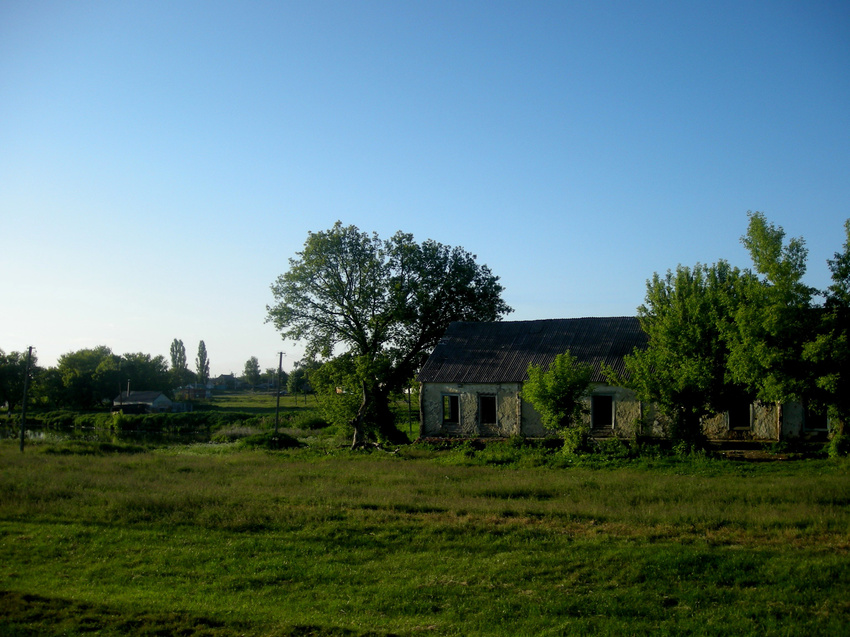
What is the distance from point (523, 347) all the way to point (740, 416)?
9.79 meters

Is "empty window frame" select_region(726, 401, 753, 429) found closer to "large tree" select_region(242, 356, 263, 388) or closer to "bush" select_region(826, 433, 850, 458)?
"bush" select_region(826, 433, 850, 458)

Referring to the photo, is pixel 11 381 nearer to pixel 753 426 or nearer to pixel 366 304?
pixel 366 304

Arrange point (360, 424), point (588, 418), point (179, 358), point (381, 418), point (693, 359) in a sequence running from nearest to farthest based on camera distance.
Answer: point (693, 359)
point (588, 418)
point (360, 424)
point (381, 418)
point (179, 358)

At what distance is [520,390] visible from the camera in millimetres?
28453

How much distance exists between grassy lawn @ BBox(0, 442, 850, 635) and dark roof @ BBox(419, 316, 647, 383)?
952cm

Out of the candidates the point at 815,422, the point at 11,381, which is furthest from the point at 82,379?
the point at 815,422

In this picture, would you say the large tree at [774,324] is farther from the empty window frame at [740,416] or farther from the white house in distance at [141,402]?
the white house in distance at [141,402]

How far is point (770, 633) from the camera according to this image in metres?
7.29

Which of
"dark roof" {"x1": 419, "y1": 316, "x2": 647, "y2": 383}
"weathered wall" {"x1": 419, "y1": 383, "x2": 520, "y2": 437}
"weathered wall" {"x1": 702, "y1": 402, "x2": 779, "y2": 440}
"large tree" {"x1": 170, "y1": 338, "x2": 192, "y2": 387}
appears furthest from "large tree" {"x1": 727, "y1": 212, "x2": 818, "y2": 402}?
"large tree" {"x1": 170, "y1": 338, "x2": 192, "y2": 387}

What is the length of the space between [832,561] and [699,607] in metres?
2.92

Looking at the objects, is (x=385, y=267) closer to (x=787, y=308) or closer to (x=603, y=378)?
(x=603, y=378)

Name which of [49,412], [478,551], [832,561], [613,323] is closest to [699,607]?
[832,561]

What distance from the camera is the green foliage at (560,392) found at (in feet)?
82.4

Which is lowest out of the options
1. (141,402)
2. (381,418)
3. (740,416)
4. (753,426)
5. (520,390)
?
(141,402)
